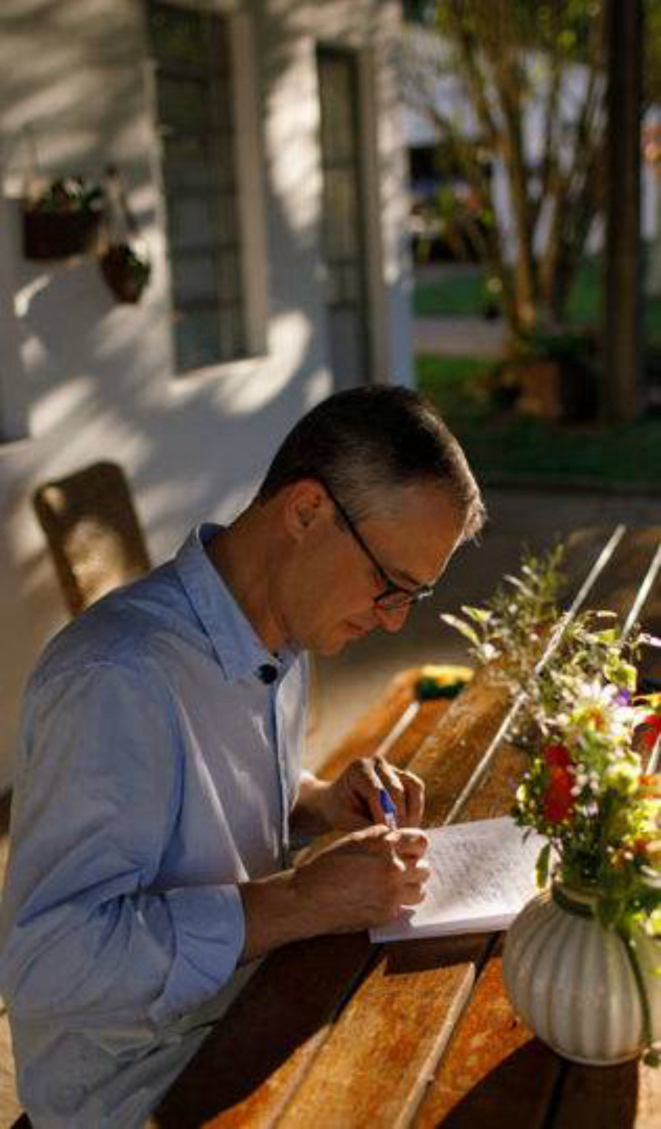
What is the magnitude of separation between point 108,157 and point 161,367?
0.87 meters

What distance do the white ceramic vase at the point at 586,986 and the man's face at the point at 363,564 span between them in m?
0.48

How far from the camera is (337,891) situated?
1.72 m

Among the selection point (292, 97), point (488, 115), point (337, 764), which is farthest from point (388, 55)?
point (337, 764)

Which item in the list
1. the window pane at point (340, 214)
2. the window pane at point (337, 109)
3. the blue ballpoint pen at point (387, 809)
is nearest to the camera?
the blue ballpoint pen at point (387, 809)

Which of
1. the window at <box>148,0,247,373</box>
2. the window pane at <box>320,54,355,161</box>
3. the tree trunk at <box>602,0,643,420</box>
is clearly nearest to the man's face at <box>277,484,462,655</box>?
the window at <box>148,0,247,373</box>

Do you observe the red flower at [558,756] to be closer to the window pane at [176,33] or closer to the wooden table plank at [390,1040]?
the wooden table plank at [390,1040]

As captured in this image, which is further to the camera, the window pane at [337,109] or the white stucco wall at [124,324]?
the window pane at [337,109]

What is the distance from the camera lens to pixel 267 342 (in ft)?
20.2

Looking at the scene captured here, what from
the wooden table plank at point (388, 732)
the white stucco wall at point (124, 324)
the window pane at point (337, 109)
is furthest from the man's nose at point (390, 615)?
the window pane at point (337, 109)

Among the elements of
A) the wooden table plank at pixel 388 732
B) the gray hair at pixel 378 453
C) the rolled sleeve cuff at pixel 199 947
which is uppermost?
the gray hair at pixel 378 453

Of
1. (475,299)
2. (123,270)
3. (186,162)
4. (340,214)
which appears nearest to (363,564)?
(123,270)

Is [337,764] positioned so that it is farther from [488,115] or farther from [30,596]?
[488,115]

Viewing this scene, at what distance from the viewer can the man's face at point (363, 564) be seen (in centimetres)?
167

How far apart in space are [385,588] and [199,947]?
536mm
